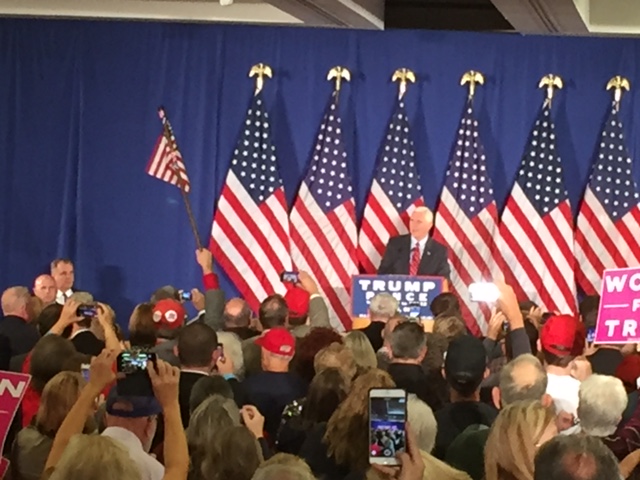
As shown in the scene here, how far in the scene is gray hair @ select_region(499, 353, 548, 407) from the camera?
14.0ft

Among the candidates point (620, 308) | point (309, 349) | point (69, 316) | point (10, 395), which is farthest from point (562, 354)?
point (10, 395)

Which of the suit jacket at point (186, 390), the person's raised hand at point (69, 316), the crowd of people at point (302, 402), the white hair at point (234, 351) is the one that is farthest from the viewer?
the person's raised hand at point (69, 316)

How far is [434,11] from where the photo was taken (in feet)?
35.4

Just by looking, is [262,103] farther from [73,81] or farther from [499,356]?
[499,356]

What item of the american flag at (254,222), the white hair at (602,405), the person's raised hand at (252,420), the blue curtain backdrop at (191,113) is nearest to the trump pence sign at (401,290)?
the american flag at (254,222)

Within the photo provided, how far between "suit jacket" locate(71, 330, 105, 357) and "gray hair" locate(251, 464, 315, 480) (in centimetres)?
284

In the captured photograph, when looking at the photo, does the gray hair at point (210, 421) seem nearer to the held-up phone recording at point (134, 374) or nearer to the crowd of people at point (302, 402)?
the crowd of people at point (302, 402)

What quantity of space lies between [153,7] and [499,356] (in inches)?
231

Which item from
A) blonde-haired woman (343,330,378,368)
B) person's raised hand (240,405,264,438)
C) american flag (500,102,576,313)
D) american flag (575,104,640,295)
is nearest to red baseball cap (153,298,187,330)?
blonde-haired woman (343,330,378,368)

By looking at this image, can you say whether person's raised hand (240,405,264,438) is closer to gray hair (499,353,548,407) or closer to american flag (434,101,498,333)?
gray hair (499,353,548,407)

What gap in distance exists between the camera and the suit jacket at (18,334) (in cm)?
613

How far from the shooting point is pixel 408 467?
104 inches

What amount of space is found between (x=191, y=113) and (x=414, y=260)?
2601 millimetres

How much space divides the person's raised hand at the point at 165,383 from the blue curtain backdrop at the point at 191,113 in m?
7.24
